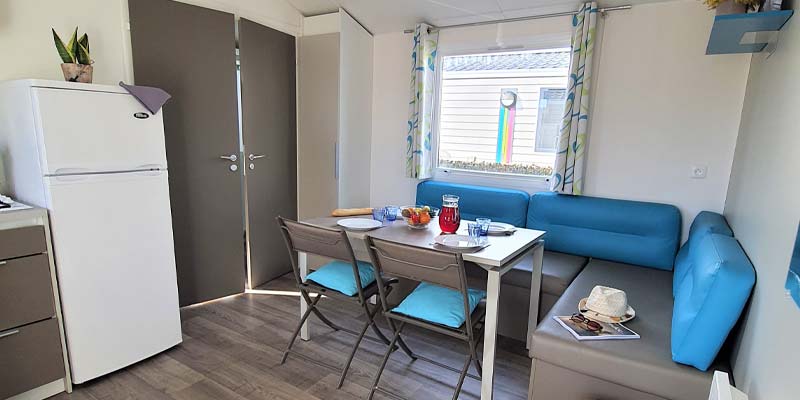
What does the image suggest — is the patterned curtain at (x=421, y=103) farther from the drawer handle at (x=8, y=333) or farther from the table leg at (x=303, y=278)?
the drawer handle at (x=8, y=333)

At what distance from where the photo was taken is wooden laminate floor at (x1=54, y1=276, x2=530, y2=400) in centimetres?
215

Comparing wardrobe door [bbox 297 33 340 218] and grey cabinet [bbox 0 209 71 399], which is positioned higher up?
wardrobe door [bbox 297 33 340 218]

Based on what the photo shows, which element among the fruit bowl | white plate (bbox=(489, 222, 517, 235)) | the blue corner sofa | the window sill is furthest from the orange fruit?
the window sill

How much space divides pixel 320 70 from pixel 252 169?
3.44 feet

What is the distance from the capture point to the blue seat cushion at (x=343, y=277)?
2.29 meters

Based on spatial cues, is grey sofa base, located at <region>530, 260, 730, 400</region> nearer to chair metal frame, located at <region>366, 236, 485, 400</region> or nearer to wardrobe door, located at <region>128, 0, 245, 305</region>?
chair metal frame, located at <region>366, 236, 485, 400</region>

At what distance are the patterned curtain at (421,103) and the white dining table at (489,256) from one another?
1.05 metres

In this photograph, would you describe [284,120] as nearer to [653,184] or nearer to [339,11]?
[339,11]

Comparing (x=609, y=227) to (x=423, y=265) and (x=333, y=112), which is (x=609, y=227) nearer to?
(x=423, y=265)

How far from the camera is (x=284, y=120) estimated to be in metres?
3.63

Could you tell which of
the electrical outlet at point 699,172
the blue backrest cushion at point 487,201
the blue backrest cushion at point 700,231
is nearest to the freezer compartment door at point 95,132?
the blue backrest cushion at point 487,201

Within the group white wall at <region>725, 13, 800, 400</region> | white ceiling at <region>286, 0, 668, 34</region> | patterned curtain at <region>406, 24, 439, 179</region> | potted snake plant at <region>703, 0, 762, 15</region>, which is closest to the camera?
white wall at <region>725, 13, 800, 400</region>

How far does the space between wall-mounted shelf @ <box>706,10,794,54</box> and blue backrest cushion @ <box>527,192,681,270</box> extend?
104cm

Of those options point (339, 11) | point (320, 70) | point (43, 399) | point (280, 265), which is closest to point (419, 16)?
point (339, 11)
